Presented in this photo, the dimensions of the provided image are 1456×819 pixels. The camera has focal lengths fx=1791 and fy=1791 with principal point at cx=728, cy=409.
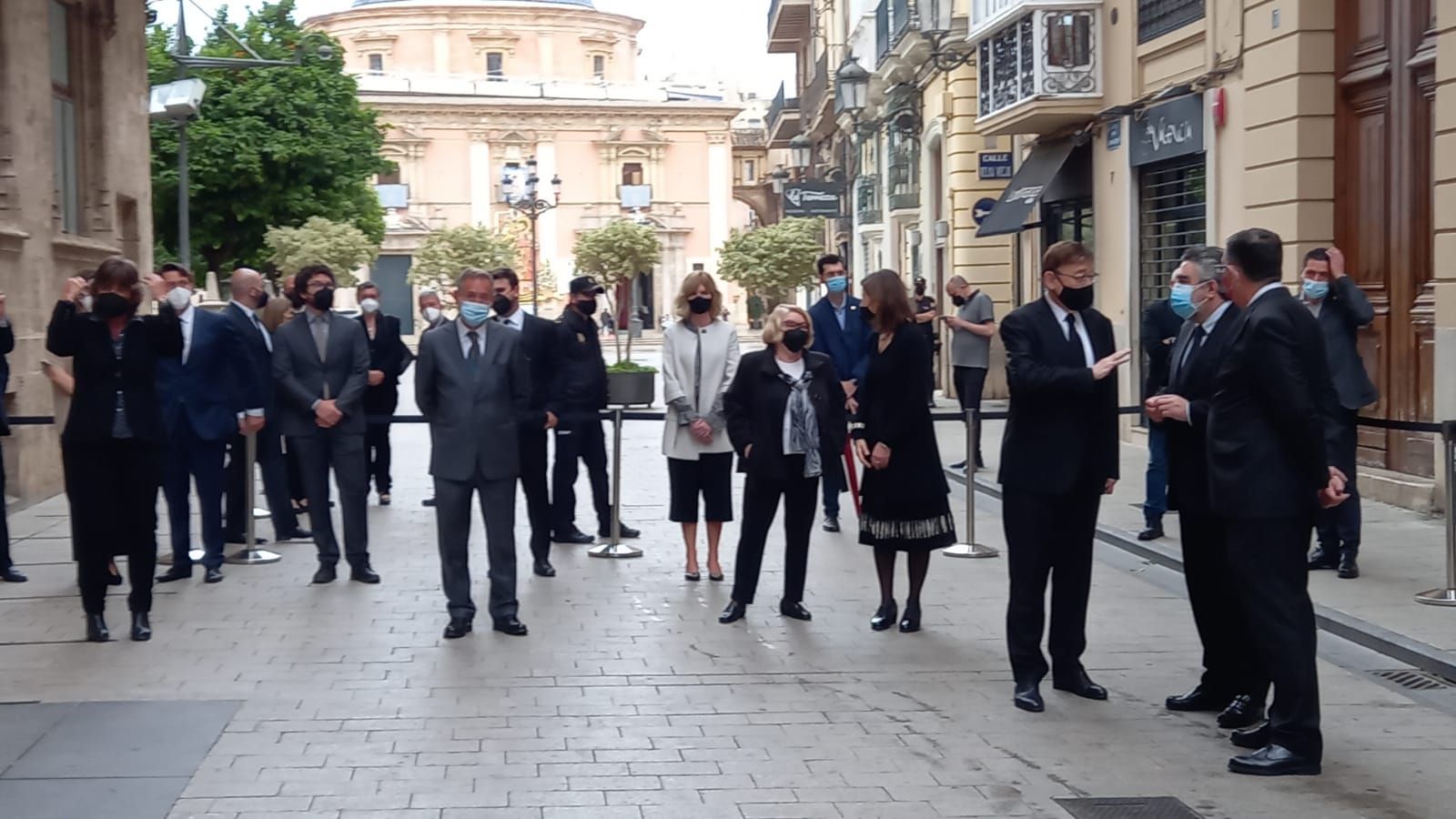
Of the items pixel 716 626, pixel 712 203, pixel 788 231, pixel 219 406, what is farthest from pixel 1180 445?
pixel 712 203

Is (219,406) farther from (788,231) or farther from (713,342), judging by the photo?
(788,231)

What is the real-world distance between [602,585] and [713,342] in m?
1.63

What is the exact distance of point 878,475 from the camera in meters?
9.09

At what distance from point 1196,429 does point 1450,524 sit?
3181 mm

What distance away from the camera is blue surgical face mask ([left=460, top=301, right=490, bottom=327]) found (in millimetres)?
9359

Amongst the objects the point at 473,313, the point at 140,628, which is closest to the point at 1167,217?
the point at 473,313

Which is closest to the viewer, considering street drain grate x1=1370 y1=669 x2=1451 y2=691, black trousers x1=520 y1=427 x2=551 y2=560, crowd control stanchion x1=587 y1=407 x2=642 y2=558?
street drain grate x1=1370 y1=669 x2=1451 y2=691

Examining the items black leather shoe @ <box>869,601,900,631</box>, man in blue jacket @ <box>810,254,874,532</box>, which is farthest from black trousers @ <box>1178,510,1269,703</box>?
man in blue jacket @ <box>810,254,874,532</box>

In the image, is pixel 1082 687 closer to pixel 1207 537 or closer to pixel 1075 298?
pixel 1207 537

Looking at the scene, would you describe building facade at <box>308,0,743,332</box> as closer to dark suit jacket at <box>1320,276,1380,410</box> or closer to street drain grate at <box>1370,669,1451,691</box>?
dark suit jacket at <box>1320,276,1380,410</box>

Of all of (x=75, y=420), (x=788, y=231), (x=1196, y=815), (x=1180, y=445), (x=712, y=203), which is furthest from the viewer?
(x=712, y=203)

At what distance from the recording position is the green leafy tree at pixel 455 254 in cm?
6206

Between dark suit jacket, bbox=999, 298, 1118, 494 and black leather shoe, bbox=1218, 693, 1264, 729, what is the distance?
1.09 metres

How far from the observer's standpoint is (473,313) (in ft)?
30.7
